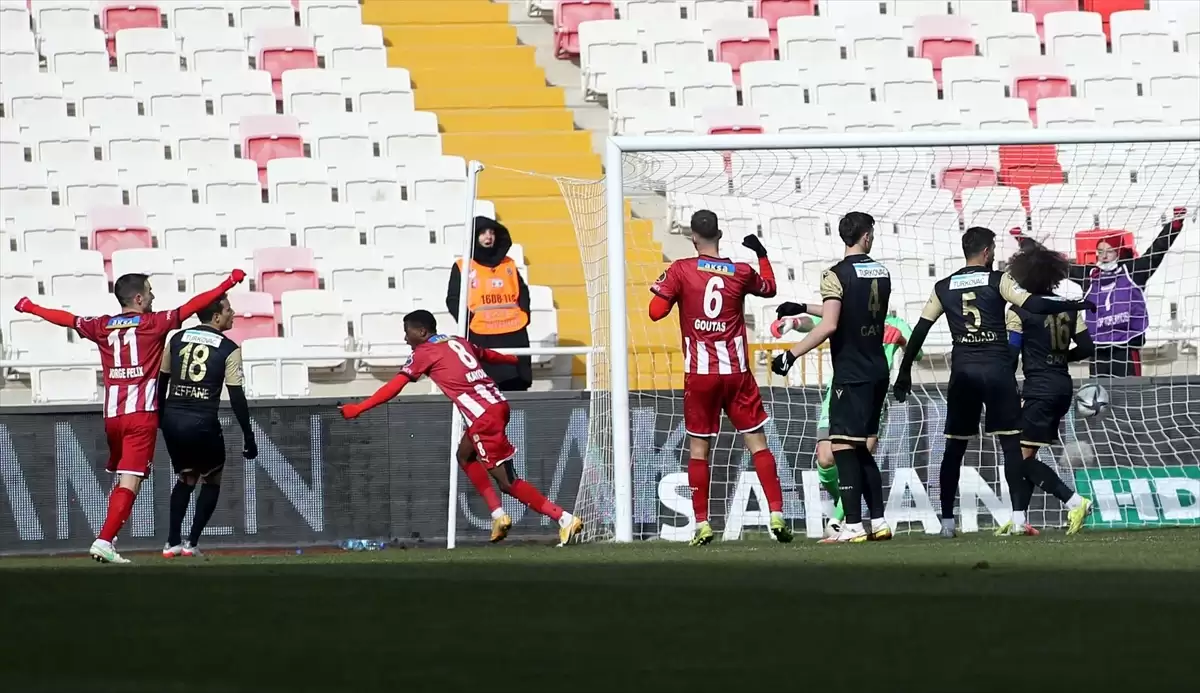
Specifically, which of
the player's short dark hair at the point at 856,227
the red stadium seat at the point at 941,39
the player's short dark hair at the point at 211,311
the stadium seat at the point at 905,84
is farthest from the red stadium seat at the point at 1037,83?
the player's short dark hair at the point at 211,311

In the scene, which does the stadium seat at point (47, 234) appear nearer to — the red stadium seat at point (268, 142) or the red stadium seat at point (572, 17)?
the red stadium seat at point (268, 142)

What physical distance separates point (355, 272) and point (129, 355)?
4.32 m

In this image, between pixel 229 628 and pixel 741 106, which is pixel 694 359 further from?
pixel 741 106

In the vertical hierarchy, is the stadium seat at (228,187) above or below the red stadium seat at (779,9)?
below

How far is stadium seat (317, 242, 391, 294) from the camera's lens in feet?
45.0

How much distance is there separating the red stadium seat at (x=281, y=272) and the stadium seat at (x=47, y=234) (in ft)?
5.24

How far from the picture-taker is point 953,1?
16938 mm

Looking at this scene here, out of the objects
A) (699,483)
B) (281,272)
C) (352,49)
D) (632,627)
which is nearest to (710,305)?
(699,483)

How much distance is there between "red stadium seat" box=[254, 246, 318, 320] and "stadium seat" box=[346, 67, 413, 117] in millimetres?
2285

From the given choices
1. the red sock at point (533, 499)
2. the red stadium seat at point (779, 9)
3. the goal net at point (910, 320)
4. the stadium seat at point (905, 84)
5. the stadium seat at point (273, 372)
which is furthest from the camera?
the red stadium seat at point (779, 9)

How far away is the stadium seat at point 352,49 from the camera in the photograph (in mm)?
16266

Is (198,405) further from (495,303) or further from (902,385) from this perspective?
(902,385)

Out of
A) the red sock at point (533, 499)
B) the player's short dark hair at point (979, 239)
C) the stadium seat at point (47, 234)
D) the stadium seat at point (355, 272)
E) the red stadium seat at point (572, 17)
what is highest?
the red stadium seat at point (572, 17)

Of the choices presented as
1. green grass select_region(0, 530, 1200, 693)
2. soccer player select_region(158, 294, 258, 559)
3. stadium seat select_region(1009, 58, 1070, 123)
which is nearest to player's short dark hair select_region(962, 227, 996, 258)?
green grass select_region(0, 530, 1200, 693)
